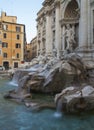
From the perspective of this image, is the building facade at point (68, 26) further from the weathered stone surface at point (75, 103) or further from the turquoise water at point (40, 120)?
the turquoise water at point (40, 120)

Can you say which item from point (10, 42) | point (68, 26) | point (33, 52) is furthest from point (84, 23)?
point (33, 52)

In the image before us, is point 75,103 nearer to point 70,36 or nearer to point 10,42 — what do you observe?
point 70,36

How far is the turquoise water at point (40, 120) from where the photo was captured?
1049cm

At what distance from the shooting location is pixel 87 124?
1084cm

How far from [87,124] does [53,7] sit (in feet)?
90.6

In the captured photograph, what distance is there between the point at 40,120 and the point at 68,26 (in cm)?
2088

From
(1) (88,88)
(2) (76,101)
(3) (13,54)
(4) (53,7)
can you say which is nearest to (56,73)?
(1) (88,88)

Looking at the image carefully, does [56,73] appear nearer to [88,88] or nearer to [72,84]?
[72,84]

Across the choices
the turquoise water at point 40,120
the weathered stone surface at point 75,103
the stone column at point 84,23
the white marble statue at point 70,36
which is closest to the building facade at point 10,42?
the white marble statue at point 70,36

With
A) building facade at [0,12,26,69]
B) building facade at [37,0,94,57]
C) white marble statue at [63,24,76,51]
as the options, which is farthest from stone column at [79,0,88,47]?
building facade at [0,12,26,69]

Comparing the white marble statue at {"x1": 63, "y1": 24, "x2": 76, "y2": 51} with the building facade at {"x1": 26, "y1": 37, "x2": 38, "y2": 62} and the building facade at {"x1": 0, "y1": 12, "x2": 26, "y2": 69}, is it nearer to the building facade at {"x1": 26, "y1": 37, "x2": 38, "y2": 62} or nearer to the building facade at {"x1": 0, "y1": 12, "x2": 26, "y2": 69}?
the building facade at {"x1": 0, "y1": 12, "x2": 26, "y2": 69}

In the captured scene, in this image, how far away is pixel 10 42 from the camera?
61.7 meters

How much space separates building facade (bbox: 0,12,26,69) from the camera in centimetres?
6050

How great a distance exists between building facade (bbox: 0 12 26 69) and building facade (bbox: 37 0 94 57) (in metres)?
14.5
